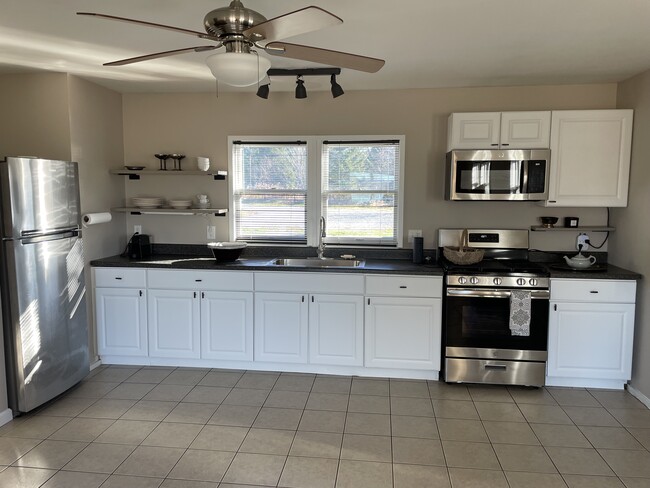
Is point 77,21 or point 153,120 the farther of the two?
point 153,120

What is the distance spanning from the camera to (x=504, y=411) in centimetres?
316

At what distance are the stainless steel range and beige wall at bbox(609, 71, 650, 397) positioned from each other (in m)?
0.66

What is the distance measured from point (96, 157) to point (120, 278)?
105cm

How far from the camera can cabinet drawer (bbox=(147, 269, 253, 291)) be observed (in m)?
3.72

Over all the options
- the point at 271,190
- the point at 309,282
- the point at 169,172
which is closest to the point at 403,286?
the point at 309,282

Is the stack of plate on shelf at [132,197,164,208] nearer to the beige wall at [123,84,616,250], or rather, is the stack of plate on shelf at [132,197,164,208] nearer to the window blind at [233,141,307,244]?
the beige wall at [123,84,616,250]

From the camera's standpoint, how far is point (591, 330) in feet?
11.3

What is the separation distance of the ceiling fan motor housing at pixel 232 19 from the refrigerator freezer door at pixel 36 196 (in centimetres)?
183

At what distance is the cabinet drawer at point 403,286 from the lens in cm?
354

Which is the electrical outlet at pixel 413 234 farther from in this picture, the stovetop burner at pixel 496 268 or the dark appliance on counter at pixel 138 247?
the dark appliance on counter at pixel 138 247

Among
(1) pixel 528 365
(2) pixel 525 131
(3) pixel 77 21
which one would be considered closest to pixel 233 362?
(1) pixel 528 365

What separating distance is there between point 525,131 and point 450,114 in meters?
0.61

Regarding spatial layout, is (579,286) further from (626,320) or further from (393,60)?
(393,60)

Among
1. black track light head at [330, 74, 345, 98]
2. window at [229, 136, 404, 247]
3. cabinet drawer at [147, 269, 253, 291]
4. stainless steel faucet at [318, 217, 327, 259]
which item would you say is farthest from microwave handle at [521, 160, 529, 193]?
cabinet drawer at [147, 269, 253, 291]
